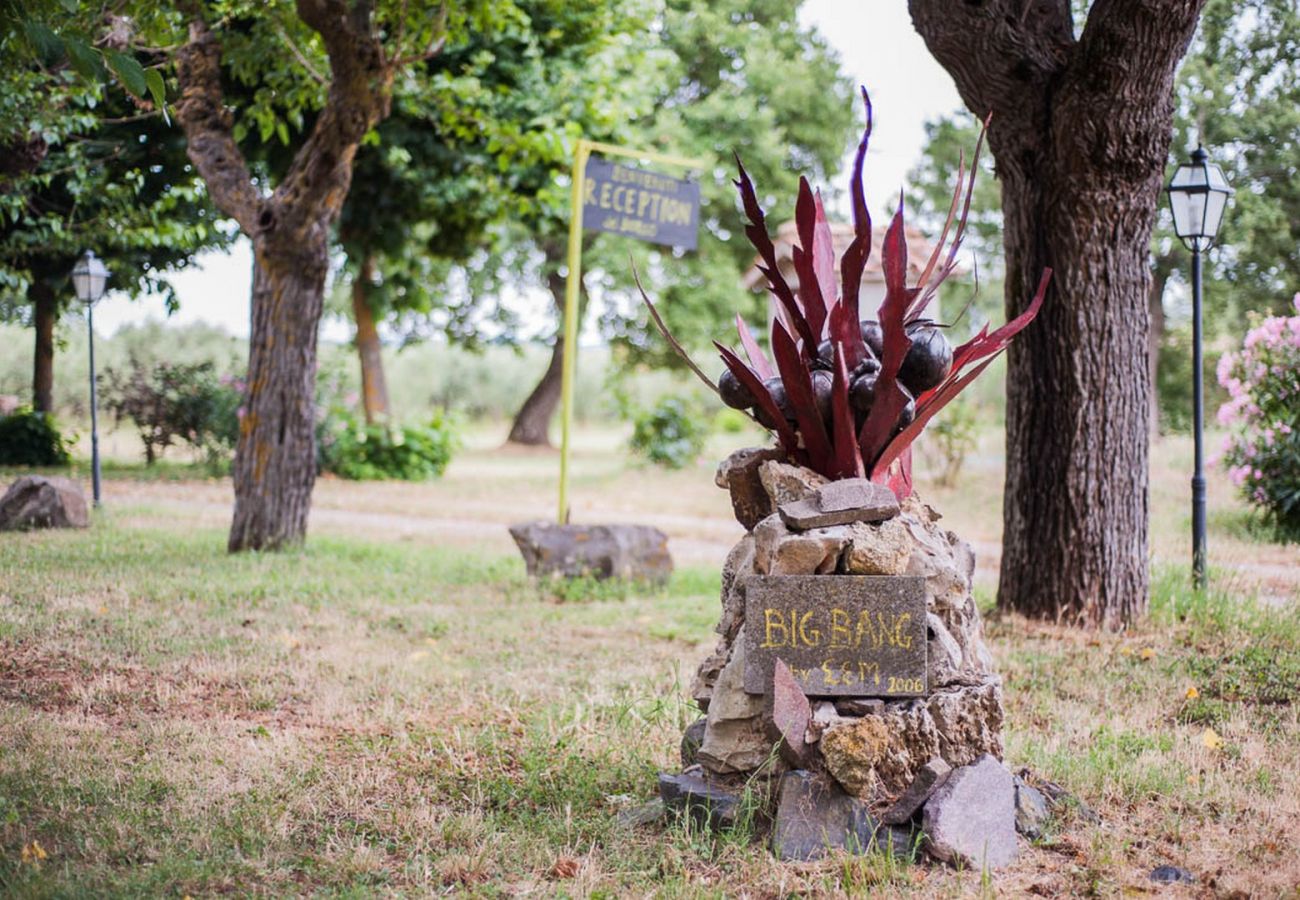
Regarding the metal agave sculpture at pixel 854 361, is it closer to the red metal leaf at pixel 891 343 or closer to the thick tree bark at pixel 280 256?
the red metal leaf at pixel 891 343

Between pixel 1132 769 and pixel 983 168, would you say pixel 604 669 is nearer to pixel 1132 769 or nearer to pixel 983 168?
pixel 1132 769

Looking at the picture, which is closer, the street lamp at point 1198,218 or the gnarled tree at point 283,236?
the street lamp at point 1198,218

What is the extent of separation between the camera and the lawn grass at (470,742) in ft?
10.6

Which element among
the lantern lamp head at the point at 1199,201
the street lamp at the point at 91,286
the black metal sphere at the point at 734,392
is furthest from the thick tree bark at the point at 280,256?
the lantern lamp head at the point at 1199,201

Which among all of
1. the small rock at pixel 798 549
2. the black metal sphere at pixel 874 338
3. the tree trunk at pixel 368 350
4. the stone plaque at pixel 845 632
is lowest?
the stone plaque at pixel 845 632

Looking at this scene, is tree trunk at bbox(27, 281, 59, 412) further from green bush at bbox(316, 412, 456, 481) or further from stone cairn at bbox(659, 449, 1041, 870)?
stone cairn at bbox(659, 449, 1041, 870)

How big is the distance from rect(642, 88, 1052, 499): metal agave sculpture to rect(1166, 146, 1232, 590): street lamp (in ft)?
15.8

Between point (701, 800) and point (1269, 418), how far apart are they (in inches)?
361

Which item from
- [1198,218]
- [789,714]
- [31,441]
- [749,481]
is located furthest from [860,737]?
[31,441]

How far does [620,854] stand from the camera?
133 inches

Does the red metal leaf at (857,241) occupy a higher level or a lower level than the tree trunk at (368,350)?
lower

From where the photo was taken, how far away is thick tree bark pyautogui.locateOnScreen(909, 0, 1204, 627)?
629cm

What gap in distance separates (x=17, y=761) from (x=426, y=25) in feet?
23.0

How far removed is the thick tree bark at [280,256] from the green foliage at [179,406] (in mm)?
10163
